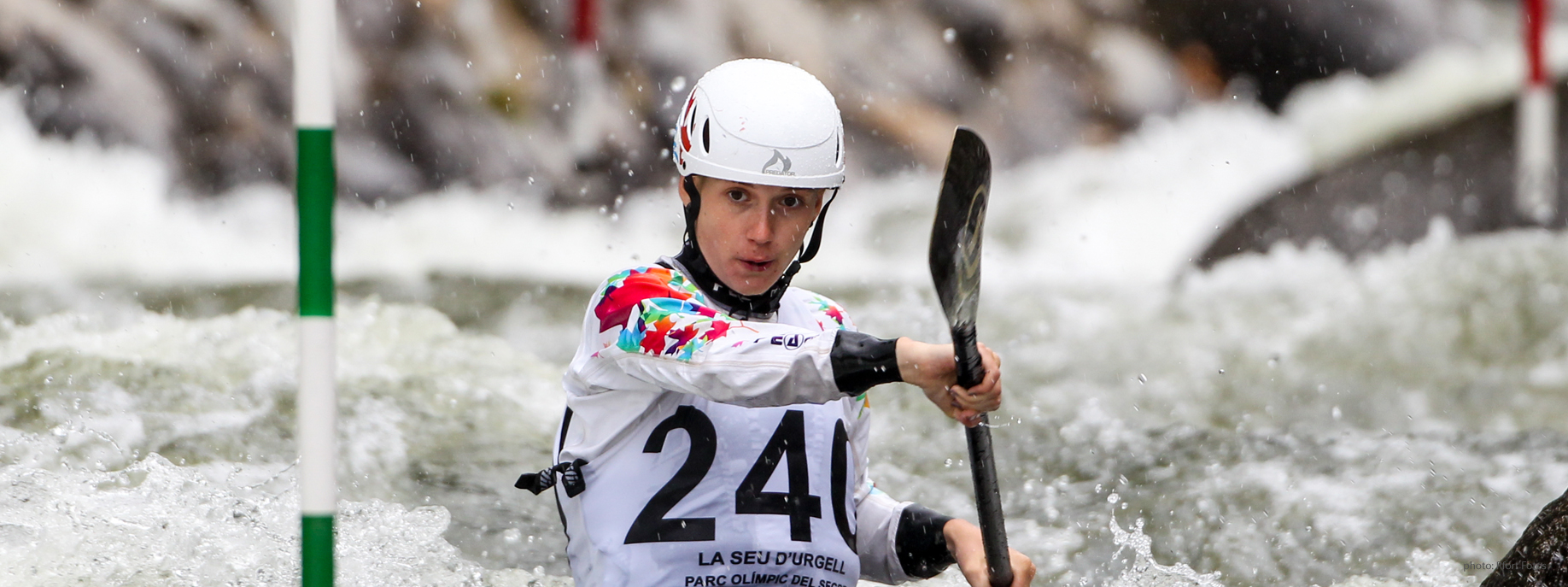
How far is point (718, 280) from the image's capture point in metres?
2.14

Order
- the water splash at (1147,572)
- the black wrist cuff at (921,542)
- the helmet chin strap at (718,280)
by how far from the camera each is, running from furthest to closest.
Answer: the water splash at (1147,572) → the black wrist cuff at (921,542) → the helmet chin strap at (718,280)

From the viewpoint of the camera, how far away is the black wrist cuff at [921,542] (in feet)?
7.55

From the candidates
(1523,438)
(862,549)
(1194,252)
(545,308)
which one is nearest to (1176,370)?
(1194,252)

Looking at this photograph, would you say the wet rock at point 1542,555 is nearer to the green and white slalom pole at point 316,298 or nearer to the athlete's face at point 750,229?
the athlete's face at point 750,229

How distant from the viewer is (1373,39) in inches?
284

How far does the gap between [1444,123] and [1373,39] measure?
0.54 m

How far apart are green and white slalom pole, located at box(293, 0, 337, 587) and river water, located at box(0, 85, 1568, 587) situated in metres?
2.41

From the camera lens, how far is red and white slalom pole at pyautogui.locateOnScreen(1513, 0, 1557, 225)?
6742mm

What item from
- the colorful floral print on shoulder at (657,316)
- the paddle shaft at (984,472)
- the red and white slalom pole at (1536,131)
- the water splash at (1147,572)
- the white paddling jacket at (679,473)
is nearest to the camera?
the paddle shaft at (984,472)

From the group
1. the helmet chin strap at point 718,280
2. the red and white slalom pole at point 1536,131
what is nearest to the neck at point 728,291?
the helmet chin strap at point 718,280

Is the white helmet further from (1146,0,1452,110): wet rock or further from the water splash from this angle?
(1146,0,1452,110): wet rock

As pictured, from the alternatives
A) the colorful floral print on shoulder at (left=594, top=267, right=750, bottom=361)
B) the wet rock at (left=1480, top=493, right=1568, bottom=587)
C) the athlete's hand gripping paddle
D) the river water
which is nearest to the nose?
the colorful floral print on shoulder at (left=594, top=267, right=750, bottom=361)

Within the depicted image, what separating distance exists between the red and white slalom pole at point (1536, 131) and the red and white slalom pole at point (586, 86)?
4.31 m

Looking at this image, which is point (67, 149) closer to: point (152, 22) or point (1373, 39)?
point (152, 22)
